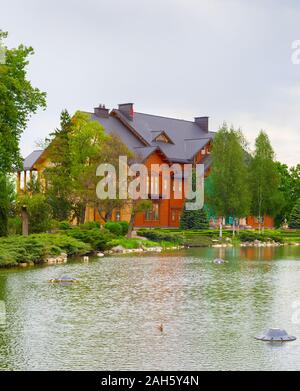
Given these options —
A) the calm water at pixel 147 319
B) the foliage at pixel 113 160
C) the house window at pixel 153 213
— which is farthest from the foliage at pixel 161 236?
the calm water at pixel 147 319

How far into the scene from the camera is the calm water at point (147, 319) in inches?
569

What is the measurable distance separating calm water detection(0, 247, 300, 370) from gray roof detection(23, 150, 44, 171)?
47.8m

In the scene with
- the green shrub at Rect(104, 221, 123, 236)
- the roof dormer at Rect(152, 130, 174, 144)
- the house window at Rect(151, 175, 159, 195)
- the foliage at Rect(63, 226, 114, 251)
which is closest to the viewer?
the foliage at Rect(63, 226, 114, 251)

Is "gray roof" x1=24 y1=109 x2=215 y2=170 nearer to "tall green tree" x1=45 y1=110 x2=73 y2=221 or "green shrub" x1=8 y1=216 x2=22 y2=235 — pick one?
"tall green tree" x1=45 y1=110 x2=73 y2=221

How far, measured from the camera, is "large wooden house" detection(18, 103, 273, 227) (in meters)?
76.6

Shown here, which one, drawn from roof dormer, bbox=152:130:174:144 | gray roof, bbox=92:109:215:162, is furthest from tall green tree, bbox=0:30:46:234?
roof dormer, bbox=152:130:174:144

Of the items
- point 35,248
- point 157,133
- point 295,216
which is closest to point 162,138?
point 157,133

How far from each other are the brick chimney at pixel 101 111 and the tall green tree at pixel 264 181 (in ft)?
53.1

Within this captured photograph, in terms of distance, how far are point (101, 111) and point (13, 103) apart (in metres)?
39.4

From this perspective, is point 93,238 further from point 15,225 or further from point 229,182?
point 229,182

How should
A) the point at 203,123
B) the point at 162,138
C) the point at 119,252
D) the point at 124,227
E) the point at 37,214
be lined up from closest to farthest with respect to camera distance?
the point at 37,214
the point at 119,252
the point at 124,227
the point at 162,138
the point at 203,123

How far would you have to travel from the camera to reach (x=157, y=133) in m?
81.8

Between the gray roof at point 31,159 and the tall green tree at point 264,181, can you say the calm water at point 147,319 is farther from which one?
the gray roof at point 31,159
